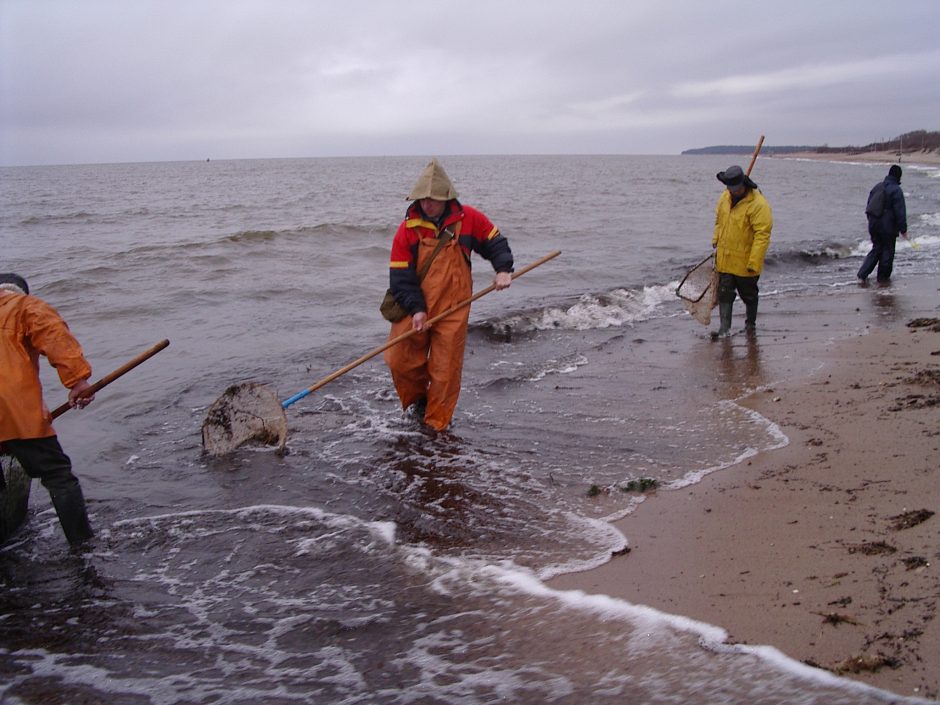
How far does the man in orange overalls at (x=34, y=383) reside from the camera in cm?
382

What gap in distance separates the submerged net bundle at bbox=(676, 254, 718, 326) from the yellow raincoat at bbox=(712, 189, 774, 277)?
12.2 inches

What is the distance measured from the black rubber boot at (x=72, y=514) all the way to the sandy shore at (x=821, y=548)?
2851 millimetres

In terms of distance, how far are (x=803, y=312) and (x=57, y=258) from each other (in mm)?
15267

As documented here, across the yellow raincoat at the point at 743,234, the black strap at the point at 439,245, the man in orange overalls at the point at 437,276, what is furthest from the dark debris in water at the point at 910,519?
the yellow raincoat at the point at 743,234

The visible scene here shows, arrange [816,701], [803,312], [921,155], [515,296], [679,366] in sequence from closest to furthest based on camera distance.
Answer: [816,701] → [679,366] → [803,312] → [515,296] → [921,155]

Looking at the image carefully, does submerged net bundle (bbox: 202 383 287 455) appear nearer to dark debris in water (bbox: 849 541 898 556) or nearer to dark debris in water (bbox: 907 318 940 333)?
dark debris in water (bbox: 849 541 898 556)

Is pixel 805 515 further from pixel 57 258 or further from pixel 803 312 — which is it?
pixel 57 258

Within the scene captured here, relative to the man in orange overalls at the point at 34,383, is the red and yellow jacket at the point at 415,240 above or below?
above

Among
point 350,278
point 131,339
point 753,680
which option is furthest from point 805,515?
point 350,278

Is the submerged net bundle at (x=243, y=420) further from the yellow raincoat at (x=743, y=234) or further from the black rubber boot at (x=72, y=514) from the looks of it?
the yellow raincoat at (x=743, y=234)

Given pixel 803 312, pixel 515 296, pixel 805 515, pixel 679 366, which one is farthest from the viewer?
pixel 515 296

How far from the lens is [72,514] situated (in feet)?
13.7

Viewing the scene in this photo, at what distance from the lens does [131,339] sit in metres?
9.73

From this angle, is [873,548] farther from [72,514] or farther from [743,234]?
[743,234]
